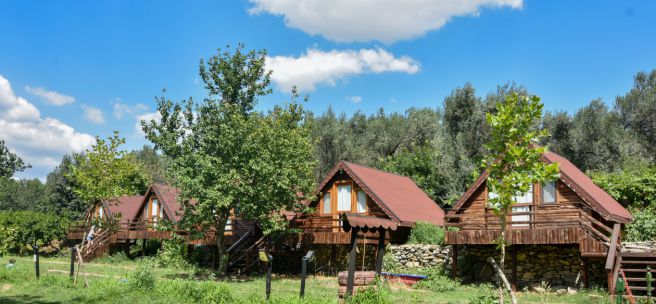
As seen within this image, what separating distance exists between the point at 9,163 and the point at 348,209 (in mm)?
65549

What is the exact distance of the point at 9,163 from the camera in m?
75.9

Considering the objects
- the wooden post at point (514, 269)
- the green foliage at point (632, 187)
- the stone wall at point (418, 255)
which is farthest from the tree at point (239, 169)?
the green foliage at point (632, 187)

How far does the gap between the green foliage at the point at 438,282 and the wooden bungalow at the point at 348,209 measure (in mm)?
2997

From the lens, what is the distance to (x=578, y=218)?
19453mm

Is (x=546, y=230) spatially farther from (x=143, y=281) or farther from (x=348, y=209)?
(x=143, y=281)

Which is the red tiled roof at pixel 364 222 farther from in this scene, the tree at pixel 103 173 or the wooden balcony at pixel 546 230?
the tree at pixel 103 173

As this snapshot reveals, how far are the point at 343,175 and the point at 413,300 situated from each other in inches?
488

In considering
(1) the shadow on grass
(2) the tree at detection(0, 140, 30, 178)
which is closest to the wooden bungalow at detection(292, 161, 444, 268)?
(1) the shadow on grass

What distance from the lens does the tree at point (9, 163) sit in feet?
245

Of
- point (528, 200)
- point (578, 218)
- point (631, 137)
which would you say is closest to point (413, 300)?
point (578, 218)

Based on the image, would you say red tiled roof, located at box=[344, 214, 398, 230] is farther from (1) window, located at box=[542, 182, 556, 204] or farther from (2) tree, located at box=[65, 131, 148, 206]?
(2) tree, located at box=[65, 131, 148, 206]

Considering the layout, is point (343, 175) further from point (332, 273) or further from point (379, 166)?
point (379, 166)

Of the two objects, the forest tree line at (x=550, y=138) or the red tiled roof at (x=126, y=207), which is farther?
the red tiled roof at (x=126, y=207)

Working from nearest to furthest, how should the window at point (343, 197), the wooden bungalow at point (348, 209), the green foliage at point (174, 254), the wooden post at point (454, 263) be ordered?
the wooden post at point (454, 263) < the wooden bungalow at point (348, 209) < the window at point (343, 197) < the green foliage at point (174, 254)
